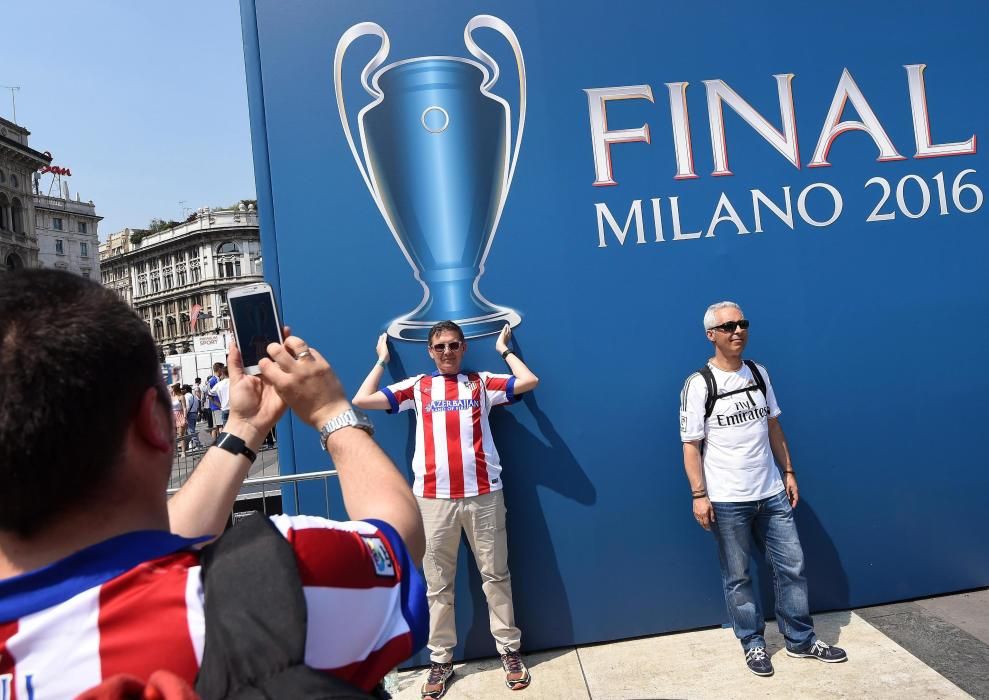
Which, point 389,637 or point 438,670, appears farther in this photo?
point 438,670

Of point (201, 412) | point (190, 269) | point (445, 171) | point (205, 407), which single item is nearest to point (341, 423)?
point (445, 171)

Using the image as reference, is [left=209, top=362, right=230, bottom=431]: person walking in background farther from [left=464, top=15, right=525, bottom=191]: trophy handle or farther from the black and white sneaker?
[left=464, top=15, right=525, bottom=191]: trophy handle

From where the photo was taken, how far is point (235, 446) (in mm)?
1470

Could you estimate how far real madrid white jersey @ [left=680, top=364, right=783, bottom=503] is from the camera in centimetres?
394

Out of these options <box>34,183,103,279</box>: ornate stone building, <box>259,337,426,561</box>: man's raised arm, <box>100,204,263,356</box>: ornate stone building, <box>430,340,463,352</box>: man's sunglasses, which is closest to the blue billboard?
<box>430,340,463,352</box>: man's sunglasses

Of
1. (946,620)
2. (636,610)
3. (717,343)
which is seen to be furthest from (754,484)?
(946,620)

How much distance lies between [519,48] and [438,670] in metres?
3.72

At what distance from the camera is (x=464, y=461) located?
4.12 metres

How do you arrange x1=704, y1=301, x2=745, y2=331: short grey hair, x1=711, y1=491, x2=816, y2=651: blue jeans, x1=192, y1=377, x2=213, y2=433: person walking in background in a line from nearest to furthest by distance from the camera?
x1=711, y1=491, x2=816, y2=651: blue jeans < x1=704, y1=301, x2=745, y2=331: short grey hair < x1=192, y1=377, x2=213, y2=433: person walking in background

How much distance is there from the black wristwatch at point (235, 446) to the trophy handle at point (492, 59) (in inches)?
126

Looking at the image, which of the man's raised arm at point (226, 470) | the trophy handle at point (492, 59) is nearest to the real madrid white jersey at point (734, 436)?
the trophy handle at point (492, 59)

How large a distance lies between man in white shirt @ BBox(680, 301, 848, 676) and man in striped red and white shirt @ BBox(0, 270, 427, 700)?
320 cm

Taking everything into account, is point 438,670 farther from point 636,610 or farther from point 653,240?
point 653,240

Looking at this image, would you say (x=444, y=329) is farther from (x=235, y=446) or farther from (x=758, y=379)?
(x=235, y=446)
